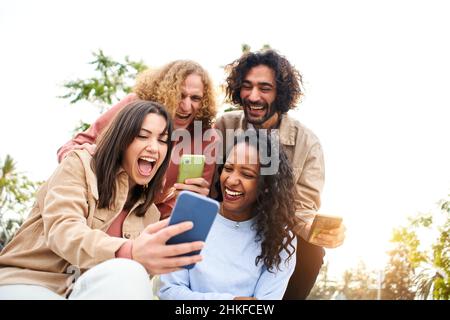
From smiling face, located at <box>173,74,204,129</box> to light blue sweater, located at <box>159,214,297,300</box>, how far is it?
4.38 feet

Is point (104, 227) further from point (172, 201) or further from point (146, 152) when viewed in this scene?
point (172, 201)

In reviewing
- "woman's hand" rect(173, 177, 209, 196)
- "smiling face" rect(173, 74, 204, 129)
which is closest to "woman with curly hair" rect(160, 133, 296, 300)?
"woman's hand" rect(173, 177, 209, 196)

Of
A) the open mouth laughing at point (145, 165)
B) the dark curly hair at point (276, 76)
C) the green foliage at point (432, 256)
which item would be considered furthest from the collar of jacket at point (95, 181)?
the green foliage at point (432, 256)

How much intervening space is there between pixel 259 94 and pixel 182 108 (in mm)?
873

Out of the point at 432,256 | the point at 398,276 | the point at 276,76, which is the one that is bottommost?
the point at 398,276

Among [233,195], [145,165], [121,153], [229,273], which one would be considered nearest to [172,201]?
[233,195]

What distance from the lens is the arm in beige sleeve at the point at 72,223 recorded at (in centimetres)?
236

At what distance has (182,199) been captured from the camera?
2094 mm

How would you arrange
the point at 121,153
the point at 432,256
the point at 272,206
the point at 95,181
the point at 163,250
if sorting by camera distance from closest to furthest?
the point at 163,250, the point at 95,181, the point at 121,153, the point at 272,206, the point at 432,256

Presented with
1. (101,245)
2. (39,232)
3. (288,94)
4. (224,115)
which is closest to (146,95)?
(224,115)

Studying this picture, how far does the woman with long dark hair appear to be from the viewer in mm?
2107

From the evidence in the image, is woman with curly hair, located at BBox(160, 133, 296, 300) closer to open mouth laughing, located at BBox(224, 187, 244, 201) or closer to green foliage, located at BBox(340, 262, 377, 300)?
open mouth laughing, located at BBox(224, 187, 244, 201)

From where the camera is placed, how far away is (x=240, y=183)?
3.77 metres

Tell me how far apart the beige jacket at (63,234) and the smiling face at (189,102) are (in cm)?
184
